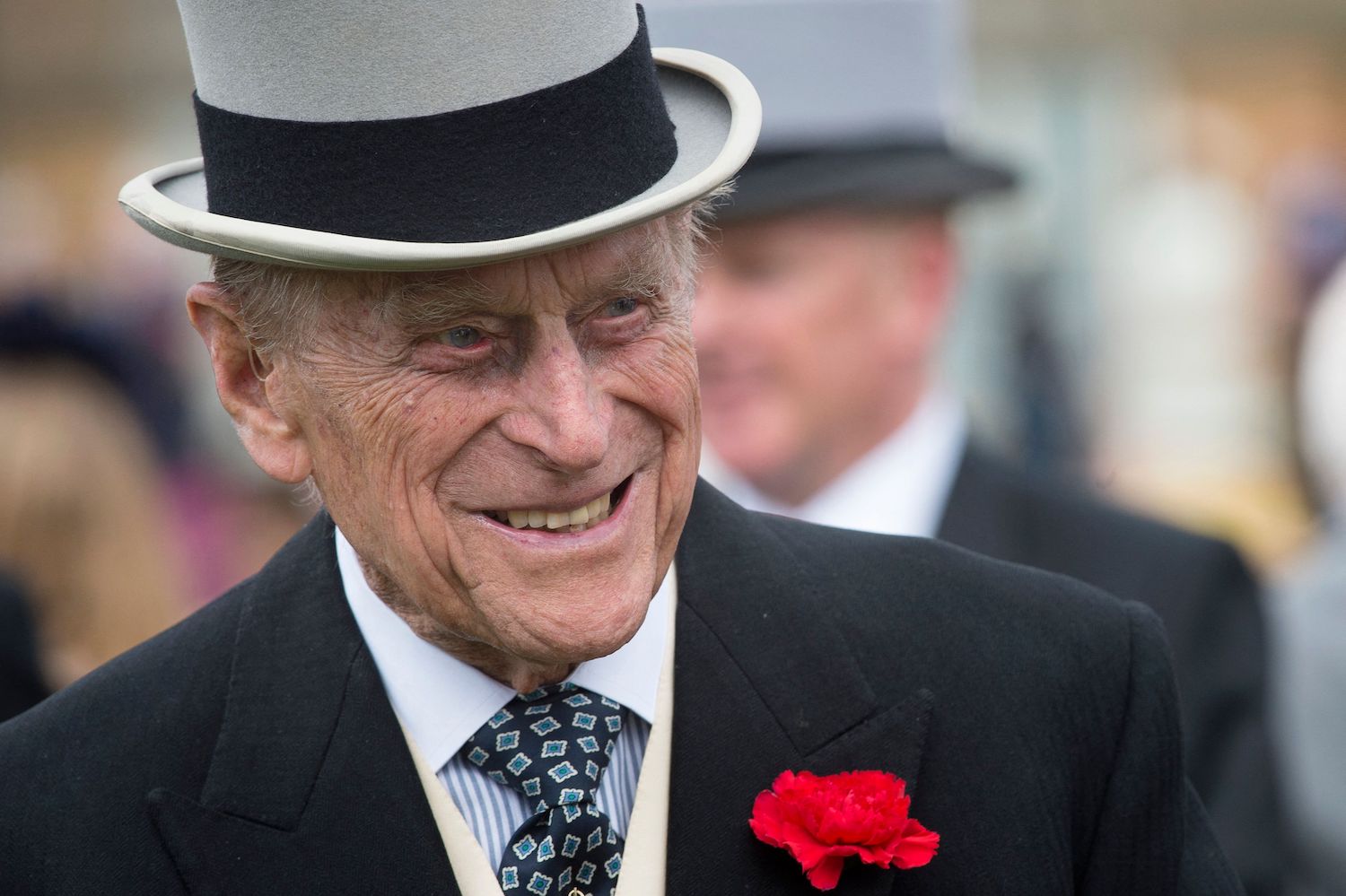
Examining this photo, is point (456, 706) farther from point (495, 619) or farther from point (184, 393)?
point (184, 393)

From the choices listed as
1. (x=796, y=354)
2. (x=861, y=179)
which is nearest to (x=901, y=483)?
(x=796, y=354)

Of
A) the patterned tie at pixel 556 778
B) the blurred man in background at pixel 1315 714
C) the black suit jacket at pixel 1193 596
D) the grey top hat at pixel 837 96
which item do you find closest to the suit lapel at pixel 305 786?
the patterned tie at pixel 556 778

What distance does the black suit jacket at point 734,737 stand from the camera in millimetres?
2533

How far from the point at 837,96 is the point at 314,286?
3.04m

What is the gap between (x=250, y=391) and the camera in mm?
2654

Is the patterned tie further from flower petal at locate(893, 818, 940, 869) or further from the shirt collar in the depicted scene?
flower petal at locate(893, 818, 940, 869)

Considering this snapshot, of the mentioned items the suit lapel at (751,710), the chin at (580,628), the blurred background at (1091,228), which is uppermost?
the chin at (580,628)

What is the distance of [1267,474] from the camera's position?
47.6 ft

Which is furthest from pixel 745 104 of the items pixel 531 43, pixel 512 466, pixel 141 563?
pixel 141 563

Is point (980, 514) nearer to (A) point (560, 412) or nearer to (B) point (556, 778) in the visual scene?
(B) point (556, 778)

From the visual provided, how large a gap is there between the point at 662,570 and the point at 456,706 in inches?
14.4

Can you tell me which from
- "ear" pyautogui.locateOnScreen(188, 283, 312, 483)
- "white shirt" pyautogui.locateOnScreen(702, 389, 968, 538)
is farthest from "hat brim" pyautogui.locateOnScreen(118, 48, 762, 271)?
"white shirt" pyautogui.locateOnScreen(702, 389, 968, 538)

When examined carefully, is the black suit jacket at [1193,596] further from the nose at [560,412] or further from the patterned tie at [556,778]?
the nose at [560,412]

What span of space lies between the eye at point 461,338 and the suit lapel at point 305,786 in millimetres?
521
